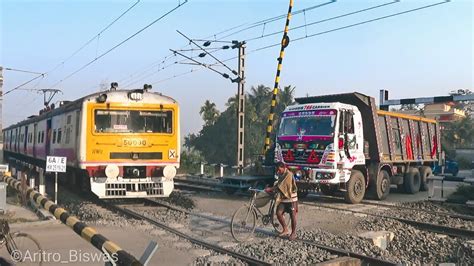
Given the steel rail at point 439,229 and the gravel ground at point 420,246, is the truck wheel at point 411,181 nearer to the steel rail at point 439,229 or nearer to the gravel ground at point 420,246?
the steel rail at point 439,229

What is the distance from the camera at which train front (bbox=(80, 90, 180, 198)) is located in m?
12.0

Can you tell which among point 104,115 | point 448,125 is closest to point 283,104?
point 448,125

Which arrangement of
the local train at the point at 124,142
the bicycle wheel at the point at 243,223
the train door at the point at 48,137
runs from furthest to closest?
1. the train door at the point at 48,137
2. the local train at the point at 124,142
3. the bicycle wheel at the point at 243,223

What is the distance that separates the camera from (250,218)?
9.02 m

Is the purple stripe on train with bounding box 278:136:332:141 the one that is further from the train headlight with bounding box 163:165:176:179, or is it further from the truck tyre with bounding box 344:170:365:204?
the train headlight with bounding box 163:165:176:179

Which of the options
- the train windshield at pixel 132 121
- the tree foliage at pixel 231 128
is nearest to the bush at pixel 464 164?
the tree foliage at pixel 231 128

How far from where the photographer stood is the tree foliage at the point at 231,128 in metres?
51.5

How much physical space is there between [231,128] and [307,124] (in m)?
38.4

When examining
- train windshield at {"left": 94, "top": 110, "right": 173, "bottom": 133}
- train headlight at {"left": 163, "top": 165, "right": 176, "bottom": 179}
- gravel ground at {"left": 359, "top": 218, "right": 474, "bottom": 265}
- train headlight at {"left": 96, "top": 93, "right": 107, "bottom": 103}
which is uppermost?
train headlight at {"left": 96, "top": 93, "right": 107, "bottom": 103}

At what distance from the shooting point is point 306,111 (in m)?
14.2

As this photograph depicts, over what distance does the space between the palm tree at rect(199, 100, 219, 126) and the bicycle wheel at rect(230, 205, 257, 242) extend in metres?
48.0

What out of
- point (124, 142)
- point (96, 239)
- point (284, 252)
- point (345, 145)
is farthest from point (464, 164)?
point (96, 239)

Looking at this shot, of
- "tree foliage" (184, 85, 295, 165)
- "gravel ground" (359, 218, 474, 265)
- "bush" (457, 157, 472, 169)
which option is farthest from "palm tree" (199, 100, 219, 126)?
"gravel ground" (359, 218, 474, 265)

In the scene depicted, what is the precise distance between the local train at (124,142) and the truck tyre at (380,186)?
646 cm
